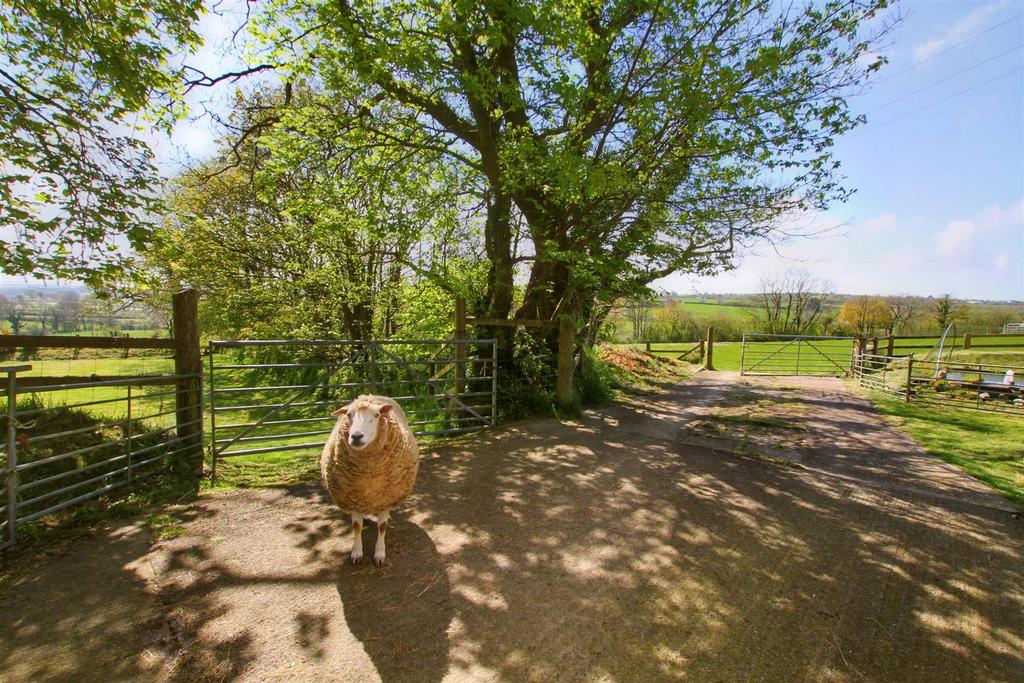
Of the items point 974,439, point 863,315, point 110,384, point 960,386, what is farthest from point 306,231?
point 863,315

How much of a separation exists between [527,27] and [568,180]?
2523 millimetres

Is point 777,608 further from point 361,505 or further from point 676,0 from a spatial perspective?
point 676,0

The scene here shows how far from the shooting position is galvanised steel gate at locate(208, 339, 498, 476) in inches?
209

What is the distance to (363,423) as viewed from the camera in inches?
125

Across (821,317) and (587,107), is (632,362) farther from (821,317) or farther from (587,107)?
(821,317)

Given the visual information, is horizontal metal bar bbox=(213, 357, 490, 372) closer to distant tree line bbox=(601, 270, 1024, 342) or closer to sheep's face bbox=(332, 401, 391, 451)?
sheep's face bbox=(332, 401, 391, 451)

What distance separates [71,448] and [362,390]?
373 centimetres

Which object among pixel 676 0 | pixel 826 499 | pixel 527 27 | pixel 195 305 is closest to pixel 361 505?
pixel 195 305

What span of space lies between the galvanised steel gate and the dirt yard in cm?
113

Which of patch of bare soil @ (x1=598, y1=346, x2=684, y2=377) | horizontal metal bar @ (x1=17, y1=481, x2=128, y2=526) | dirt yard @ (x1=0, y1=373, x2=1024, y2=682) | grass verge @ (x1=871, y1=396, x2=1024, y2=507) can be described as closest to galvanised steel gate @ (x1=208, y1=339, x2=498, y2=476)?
horizontal metal bar @ (x1=17, y1=481, x2=128, y2=526)

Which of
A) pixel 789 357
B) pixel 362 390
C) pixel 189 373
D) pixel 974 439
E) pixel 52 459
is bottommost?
pixel 789 357

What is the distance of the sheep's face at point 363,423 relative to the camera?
309 centimetres

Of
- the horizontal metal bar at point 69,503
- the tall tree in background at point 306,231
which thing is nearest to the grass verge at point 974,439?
the tall tree in background at point 306,231

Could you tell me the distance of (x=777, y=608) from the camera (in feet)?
9.44
